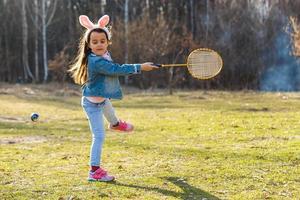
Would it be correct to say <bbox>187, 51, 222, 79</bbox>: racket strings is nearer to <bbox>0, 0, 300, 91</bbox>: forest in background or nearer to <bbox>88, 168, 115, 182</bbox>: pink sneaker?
→ <bbox>88, 168, 115, 182</bbox>: pink sneaker

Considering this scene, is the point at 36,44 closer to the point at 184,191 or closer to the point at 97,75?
the point at 97,75

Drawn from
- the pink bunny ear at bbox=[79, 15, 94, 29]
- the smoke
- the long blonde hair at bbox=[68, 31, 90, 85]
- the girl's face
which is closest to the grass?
the long blonde hair at bbox=[68, 31, 90, 85]

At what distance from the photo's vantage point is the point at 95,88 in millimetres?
7453

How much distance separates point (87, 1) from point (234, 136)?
123ft

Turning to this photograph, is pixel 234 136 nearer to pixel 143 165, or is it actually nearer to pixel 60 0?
pixel 143 165

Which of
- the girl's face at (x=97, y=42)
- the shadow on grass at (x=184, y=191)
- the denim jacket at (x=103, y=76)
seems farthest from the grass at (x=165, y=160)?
the girl's face at (x=97, y=42)

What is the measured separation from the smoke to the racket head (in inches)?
1344

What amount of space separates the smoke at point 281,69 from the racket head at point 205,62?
34.1 meters

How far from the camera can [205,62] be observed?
26.9 feet

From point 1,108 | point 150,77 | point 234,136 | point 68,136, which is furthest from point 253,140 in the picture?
point 150,77

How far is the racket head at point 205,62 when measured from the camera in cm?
815

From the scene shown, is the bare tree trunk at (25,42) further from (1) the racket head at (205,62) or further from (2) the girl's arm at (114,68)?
(2) the girl's arm at (114,68)

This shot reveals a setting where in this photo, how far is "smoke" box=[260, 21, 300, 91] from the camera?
4209 cm

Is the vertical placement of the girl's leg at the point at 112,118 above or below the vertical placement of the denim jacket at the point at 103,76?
below
